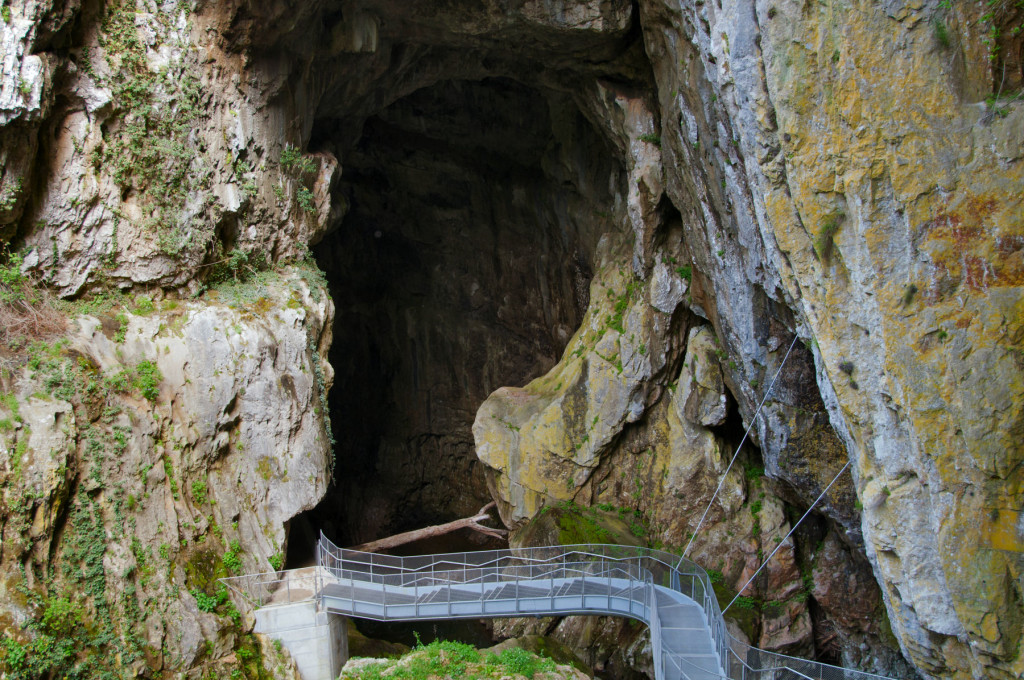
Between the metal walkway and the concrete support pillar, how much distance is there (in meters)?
0.21

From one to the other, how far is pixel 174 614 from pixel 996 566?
409 inches

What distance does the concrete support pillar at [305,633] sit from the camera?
11617mm

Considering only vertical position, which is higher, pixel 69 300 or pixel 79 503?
pixel 69 300

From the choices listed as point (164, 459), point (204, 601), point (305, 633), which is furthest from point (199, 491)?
point (305, 633)

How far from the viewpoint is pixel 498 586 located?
12.4 metres

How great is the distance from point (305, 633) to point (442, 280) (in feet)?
44.7

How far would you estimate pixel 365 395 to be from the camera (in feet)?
77.3

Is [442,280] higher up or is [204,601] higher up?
[442,280]

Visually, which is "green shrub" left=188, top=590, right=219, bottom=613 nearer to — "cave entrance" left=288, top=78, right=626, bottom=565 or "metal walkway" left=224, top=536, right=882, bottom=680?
"metal walkway" left=224, top=536, right=882, bottom=680

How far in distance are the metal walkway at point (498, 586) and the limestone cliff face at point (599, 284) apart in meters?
1.08

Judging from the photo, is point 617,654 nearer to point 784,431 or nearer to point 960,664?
point 784,431

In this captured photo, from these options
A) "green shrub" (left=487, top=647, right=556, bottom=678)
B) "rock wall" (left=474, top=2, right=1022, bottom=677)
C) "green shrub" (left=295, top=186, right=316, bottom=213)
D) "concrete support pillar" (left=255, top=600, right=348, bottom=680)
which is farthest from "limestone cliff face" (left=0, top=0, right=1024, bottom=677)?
"green shrub" (left=487, top=647, right=556, bottom=678)

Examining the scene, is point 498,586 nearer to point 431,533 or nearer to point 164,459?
point 164,459

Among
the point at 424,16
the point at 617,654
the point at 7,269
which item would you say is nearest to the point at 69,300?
the point at 7,269
